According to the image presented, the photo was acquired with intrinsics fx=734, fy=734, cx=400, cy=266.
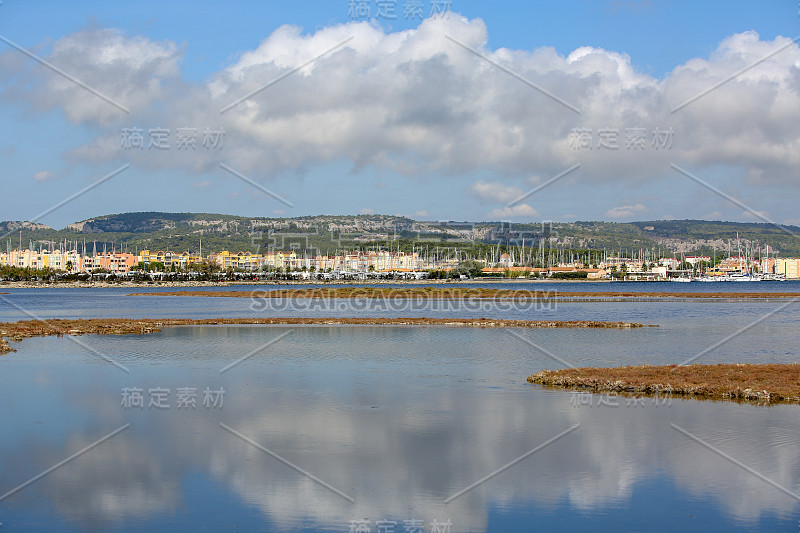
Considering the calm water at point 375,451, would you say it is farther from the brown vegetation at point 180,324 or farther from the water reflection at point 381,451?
the brown vegetation at point 180,324

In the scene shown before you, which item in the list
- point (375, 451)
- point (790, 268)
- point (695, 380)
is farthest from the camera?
point (790, 268)

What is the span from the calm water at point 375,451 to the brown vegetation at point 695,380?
0.88 metres

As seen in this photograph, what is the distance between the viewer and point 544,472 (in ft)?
39.9

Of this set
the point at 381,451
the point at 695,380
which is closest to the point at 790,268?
the point at 695,380

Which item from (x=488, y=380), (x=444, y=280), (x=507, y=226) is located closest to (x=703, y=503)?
(x=488, y=380)

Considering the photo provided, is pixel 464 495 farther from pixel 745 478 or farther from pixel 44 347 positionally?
pixel 44 347

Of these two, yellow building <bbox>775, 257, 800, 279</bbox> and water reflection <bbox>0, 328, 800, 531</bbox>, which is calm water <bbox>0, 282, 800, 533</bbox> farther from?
yellow building <bbox>775, 257, 800, 279</bbox>

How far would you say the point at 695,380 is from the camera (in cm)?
1952

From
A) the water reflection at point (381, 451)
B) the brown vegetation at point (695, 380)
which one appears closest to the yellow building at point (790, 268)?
the brown vegetation at point (695, 380)

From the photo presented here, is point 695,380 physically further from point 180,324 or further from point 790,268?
point 790,268

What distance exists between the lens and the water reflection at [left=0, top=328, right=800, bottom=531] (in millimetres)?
10633

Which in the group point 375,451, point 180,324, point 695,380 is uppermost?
point 695,380

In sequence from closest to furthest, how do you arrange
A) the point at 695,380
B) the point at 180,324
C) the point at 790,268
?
the point at 695,380 → the point at 180,324 → the point at 790,268

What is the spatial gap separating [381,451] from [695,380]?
1018cm
